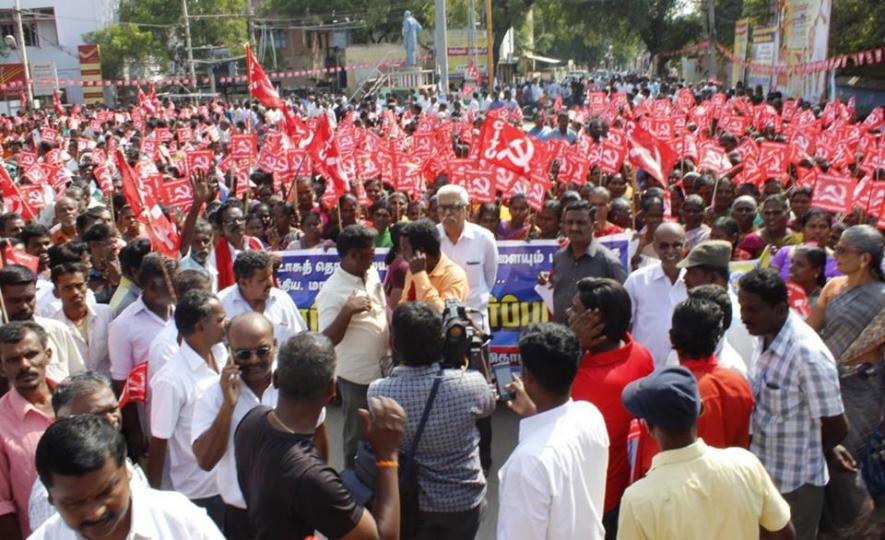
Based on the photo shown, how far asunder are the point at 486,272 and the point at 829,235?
2.35 m

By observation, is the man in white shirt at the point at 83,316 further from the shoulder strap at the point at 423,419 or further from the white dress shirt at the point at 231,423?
the shoulder strap at the point at 423,419

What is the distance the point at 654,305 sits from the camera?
4.88m

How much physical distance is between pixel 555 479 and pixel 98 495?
1.32 meters

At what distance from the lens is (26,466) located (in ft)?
10.2

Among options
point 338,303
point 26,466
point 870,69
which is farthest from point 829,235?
point 870,69

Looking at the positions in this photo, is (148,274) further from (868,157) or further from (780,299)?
(868,157)

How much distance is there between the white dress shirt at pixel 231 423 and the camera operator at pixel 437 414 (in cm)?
36

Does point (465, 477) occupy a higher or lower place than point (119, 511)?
lower

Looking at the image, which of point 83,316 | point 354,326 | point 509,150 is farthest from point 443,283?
point 509,150

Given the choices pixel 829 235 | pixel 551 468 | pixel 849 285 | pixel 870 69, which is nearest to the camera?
pixel 551 468

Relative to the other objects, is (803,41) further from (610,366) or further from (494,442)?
(610,366)

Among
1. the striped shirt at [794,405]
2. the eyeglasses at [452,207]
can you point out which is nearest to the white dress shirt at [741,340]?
the striped shirt at [794,405]

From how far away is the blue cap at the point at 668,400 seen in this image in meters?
2.58

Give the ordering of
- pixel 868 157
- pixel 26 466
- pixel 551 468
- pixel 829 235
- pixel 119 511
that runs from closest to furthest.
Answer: pixel 119 511
pixel 551 468
pixel 26 466
pixel 829 235
pixel 868 157
